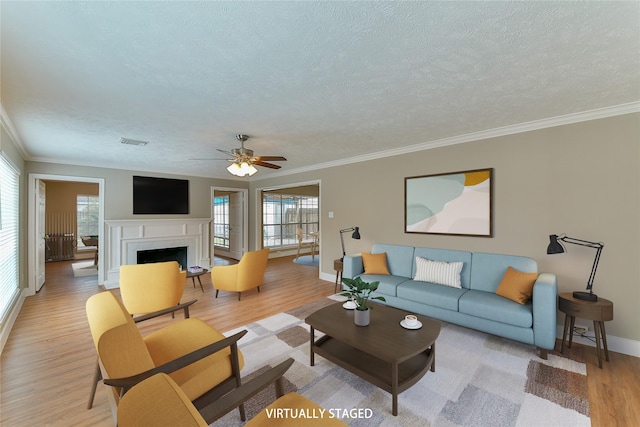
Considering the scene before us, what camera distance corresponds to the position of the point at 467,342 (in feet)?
9.08

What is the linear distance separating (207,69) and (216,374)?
6.82 feet

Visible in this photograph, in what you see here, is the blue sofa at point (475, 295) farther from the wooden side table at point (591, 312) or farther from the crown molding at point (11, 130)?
the crown molding at point (11, 130)

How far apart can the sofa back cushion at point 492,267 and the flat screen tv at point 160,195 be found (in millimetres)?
6073

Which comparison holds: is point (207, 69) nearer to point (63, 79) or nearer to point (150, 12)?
point (150, 12)

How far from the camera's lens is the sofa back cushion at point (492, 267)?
2955 millimetres

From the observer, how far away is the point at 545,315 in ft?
7.93

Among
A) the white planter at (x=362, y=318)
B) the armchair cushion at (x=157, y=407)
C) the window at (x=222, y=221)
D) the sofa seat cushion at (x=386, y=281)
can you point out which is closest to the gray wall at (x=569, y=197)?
the sofa seat cushion at (x=386, y=281)

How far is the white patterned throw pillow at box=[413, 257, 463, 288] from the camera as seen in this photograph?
333cm

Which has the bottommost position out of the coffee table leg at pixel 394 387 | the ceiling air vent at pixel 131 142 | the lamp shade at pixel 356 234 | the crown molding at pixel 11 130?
the coffee table leg at pixel 394 387

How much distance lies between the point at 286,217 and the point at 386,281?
5.80 m

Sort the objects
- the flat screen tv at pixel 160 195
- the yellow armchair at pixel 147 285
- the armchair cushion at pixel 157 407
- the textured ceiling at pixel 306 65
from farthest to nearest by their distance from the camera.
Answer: the flat screen tv at pixel 160 195 → the yellow armchair at pixel 147 285 → the textured ceiling at pixel 306 65 → the armchair cushion at pixel 157 407

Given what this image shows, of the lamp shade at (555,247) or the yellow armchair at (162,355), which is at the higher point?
the lamp shade at (555,247)

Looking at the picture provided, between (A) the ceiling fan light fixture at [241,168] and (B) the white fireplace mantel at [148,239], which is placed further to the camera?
(B) the white fireplace mantel at [148,239]

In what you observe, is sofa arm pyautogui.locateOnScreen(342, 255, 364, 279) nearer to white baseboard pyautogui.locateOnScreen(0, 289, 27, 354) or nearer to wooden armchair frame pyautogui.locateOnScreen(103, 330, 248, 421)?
wooden armchair frame pyautogui.locateOnScreen(103, 330, 248, 421)
